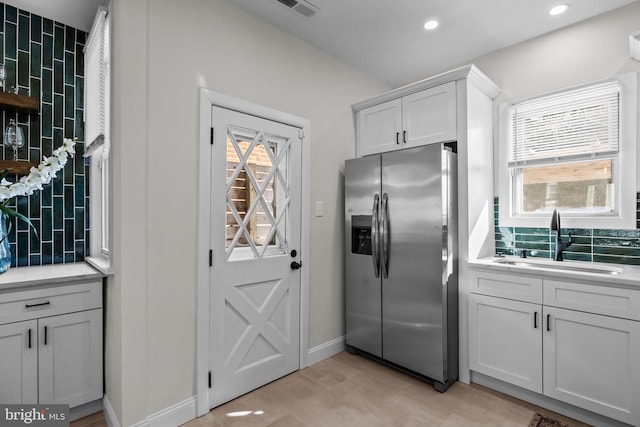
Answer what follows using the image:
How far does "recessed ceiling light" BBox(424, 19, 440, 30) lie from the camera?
2576mm

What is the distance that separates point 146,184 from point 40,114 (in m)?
1.25

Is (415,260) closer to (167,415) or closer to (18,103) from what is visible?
(167,415)

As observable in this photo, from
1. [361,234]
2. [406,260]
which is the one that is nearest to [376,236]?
[361,234]

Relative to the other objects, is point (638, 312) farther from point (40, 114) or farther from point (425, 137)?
point (40, 114)

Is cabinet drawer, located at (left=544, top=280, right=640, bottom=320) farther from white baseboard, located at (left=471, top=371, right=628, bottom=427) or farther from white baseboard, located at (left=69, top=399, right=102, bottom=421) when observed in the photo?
white baseboard, located at (left=69, top=399, right=102, bottom=421)

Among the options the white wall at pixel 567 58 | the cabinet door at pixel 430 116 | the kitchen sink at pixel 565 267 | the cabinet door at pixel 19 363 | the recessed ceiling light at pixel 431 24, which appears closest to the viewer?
the cabinet door at pixel 19 363

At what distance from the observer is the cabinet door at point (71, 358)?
6.61ft

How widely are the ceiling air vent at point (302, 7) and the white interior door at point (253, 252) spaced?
84 cm

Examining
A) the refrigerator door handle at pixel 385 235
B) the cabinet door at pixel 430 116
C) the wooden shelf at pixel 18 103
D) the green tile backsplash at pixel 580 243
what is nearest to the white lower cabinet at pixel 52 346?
the wooden shelf at pixel 18 103

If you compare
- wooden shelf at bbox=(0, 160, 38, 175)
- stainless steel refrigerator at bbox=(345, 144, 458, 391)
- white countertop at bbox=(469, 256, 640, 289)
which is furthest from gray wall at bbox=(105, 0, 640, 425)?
white countertop at bbox=(469, 256, 640, 289)

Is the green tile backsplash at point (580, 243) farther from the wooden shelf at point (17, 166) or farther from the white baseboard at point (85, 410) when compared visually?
the wooden shelf at point (17, 166)

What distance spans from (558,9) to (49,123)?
391 cm

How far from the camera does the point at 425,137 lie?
287 centimetres
